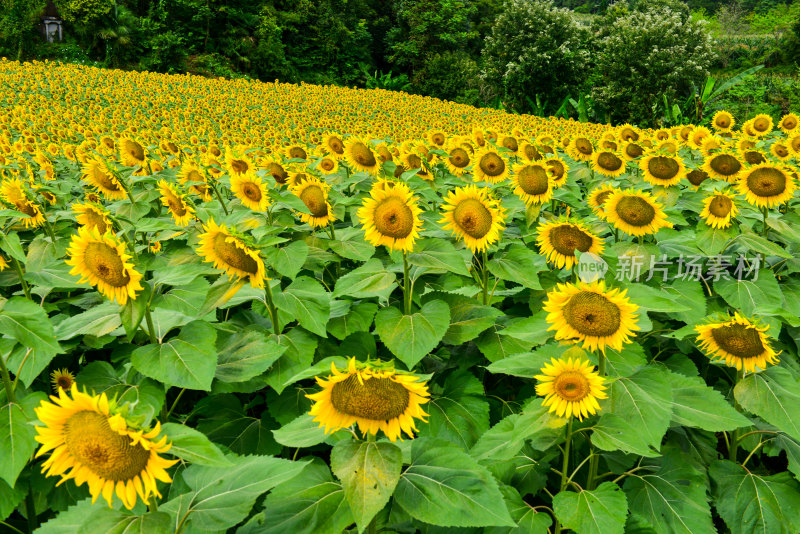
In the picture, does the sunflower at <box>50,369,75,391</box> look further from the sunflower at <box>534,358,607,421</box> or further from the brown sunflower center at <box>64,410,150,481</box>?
the sunflower at <box>534,358,607,421</box>

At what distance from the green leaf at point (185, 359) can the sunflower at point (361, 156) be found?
1964 mm

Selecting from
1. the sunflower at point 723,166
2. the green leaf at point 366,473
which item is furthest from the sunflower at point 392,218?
the sunflower at point 723,166

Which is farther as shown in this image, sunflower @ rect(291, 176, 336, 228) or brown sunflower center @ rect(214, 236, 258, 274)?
sunflower @ rect(291, 176, 336, 228)

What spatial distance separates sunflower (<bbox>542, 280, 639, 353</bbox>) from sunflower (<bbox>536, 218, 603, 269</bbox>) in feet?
2.58

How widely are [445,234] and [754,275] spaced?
1651 mm

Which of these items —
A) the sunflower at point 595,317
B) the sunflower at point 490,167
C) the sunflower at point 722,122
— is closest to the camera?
the sunflower at point 595,317

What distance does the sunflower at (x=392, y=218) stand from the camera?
215cm

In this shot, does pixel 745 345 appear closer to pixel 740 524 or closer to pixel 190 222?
pixel 740 524

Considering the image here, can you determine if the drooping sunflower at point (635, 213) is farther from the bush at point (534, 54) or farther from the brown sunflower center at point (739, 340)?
the bush at point (534, 54)

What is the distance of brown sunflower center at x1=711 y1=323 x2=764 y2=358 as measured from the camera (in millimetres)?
1854

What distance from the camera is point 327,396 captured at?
1323mm

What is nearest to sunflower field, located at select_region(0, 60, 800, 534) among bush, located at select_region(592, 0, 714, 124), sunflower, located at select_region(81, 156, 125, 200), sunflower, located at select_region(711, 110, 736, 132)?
sunflower, located at select_region(81, 156, 125, 200)

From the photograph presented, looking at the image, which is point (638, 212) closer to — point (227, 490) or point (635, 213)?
point (635, 213)

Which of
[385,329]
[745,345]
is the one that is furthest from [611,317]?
[385,329]
